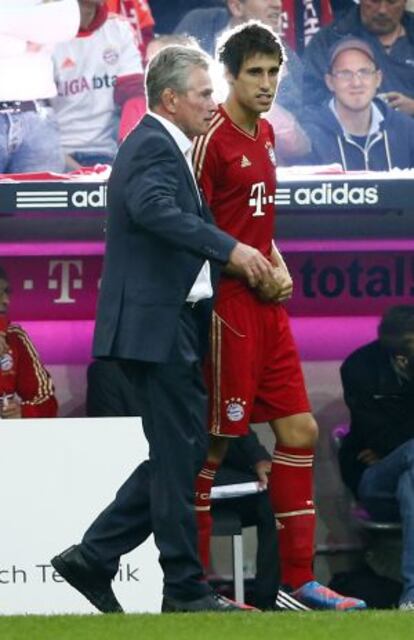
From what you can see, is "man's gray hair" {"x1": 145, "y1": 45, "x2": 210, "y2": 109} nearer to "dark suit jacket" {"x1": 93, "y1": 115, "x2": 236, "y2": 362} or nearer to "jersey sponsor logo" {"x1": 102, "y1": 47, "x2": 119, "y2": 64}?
"dark suit jacket" {"x1": 93, "y1": 115, "x2": 236, "y2": 362}

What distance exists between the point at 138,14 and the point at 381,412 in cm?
245

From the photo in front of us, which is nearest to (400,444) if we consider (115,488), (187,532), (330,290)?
(330,290)

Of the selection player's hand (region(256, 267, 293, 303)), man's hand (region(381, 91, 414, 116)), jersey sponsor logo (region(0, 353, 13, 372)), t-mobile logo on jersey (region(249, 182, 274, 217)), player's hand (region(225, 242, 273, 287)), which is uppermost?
man's hand (region(381, 91, 414, 116))

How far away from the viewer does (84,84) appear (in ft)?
32.3

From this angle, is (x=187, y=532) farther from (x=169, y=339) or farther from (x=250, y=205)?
(x=250, y=205)

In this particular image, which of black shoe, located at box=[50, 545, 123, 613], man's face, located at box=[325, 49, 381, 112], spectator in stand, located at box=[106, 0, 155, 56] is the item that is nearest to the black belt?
spectator in stand, located at box=[106, 0, 155, 56]

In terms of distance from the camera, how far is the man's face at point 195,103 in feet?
20.5

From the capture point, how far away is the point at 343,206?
8953 millimetres

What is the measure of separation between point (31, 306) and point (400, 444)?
2.08m

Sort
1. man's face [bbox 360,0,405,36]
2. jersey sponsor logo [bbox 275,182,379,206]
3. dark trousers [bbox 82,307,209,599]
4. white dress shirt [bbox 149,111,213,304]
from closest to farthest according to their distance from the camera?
dark trousers [bbox 82,307,209,599] < white dress shirt [bbox 149,111,213,304] < jersey sponsor logo [bbox 275,182,379,206] < man's face [bbox 360,0,405,36]

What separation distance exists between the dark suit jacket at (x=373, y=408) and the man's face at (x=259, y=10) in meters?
1.83

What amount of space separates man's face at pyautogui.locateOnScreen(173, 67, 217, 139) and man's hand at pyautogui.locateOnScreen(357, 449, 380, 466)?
3442 millimetres

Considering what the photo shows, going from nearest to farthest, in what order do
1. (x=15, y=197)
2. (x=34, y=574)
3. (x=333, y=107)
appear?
(x=34, y=574) < (x=15, y=197) < (x=333, y=107)

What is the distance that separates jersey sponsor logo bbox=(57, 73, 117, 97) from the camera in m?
9.77
